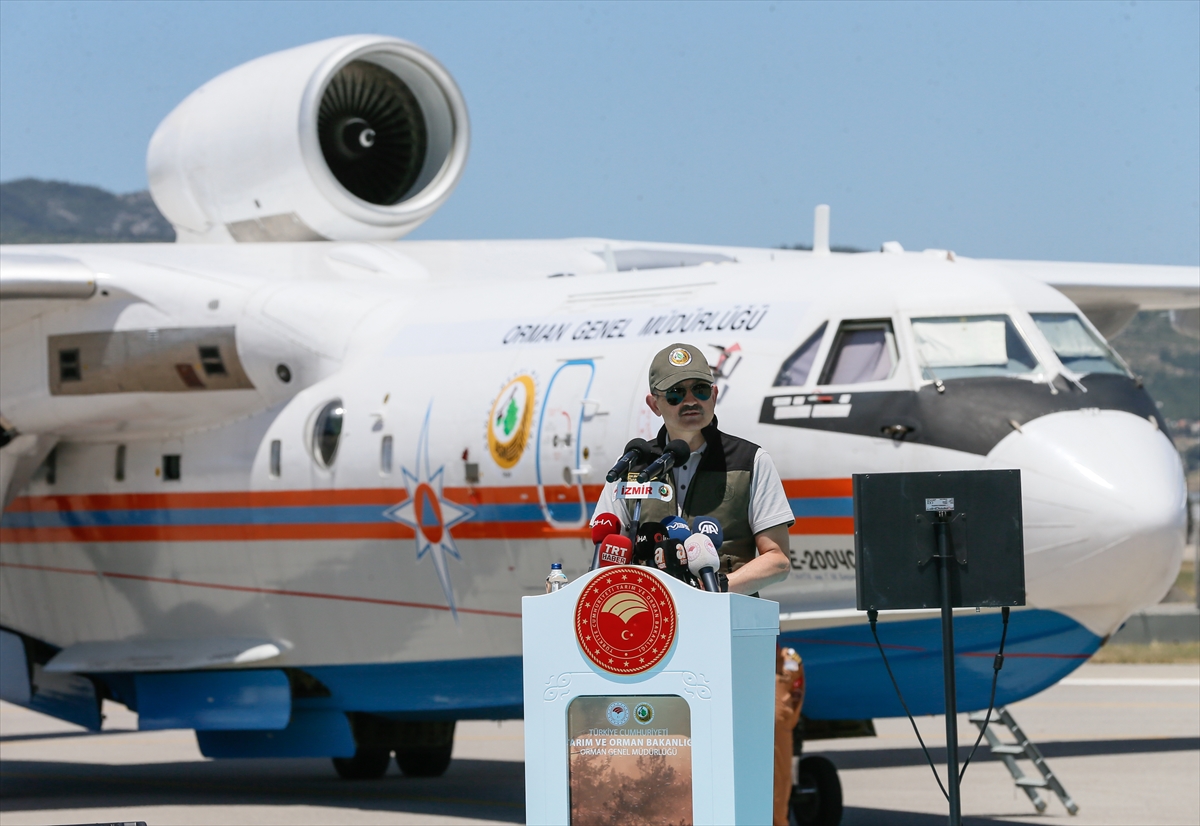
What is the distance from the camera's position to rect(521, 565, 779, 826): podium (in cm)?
440

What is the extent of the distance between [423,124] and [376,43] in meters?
0.94

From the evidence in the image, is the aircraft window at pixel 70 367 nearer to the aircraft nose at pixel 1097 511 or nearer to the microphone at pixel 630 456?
the aircraft nose at pixel 1097 511

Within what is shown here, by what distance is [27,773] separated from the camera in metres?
15.6

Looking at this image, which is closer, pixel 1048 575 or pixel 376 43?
pixel 1048 575

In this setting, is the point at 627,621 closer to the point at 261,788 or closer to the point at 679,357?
the point at 679,357

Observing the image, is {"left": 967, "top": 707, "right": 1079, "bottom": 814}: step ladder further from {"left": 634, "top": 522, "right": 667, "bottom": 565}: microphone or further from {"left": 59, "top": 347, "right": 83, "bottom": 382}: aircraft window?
{"left": 634, "top": 522, "right": 667, "bottom": 565}: microphone

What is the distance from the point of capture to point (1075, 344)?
9734mm

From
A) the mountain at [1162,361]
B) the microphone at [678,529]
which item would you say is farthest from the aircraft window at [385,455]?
the mountain at [1162,361]

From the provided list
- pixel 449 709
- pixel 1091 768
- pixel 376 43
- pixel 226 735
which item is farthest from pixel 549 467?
pixel 1091 768

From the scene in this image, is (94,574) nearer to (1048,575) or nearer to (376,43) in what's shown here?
(376,43)

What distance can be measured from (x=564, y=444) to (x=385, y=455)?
5.12 feet

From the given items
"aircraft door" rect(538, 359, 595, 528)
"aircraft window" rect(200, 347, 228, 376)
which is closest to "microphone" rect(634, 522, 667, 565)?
"aircraft door" rect(538, 359, 595, 528)

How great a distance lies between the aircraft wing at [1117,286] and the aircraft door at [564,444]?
4502mm

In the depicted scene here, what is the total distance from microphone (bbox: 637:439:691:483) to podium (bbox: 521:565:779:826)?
0.36 metres
